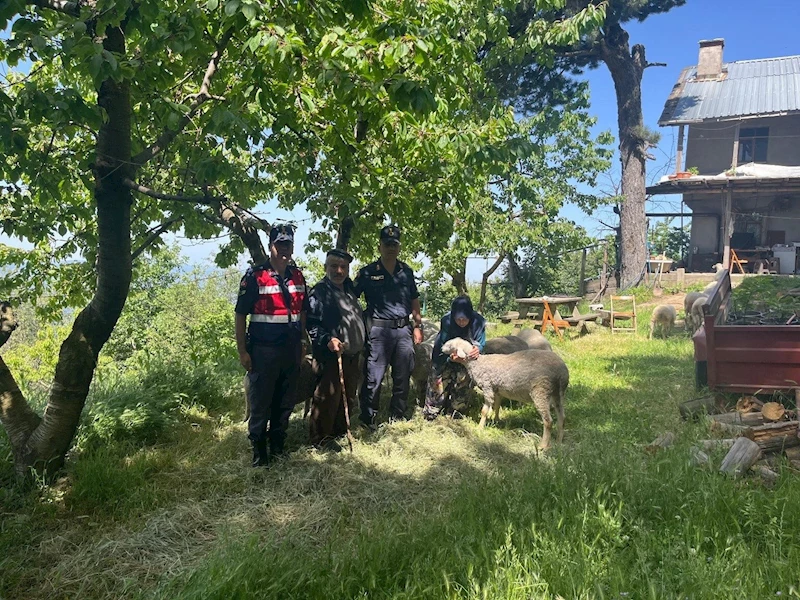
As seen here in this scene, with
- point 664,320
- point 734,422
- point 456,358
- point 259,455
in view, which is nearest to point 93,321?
point 259,455

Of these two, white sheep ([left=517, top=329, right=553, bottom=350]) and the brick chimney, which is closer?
white sheep ([left=517, top=329, right=553, bottom=350])

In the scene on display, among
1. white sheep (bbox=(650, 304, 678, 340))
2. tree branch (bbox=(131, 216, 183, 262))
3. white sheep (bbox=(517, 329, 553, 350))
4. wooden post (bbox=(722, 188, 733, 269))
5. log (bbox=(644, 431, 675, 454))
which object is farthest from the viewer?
wooden post (bbox=(722, 188, 733, 269))

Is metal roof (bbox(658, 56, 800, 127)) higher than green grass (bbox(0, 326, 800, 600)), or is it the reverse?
metal roof (bbox(658, 56, 800, 127))

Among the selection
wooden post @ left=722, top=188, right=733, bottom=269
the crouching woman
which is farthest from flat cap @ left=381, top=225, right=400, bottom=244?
wooden post @ left=722, top=188, right=733, bottom=269

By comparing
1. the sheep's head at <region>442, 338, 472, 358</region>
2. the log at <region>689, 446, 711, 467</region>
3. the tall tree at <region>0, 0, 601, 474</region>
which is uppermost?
the tall tree at <region>0, 0, 601, 474</region>

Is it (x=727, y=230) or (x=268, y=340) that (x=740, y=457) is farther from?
(x=727, y=230)

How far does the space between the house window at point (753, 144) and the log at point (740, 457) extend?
2045 cm

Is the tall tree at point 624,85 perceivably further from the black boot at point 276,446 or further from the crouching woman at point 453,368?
the black boot at point 276,446

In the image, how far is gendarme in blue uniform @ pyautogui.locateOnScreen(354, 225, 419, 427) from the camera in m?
5.54

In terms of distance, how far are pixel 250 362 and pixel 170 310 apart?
16.1 m

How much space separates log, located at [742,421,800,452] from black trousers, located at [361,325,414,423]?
9.99 ft

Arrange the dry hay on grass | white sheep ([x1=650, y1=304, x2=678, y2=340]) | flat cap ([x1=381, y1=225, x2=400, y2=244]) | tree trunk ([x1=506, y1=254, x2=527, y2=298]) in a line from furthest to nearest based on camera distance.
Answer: tree trunk ([x1=506, y1=254, x2=527, y2=298]), white sheep ([x1=650, y1=304, x2=678, y2=340]), flat cap ([x1=381, y1=225, x2=400, y2=244]), the dry hay on grass

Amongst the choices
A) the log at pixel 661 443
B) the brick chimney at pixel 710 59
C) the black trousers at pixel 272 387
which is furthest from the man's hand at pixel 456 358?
the brick chimney at pixel 710 59

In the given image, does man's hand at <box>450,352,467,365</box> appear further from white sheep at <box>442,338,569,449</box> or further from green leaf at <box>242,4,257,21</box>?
green leaf at <box>242,4,257,21</box>
